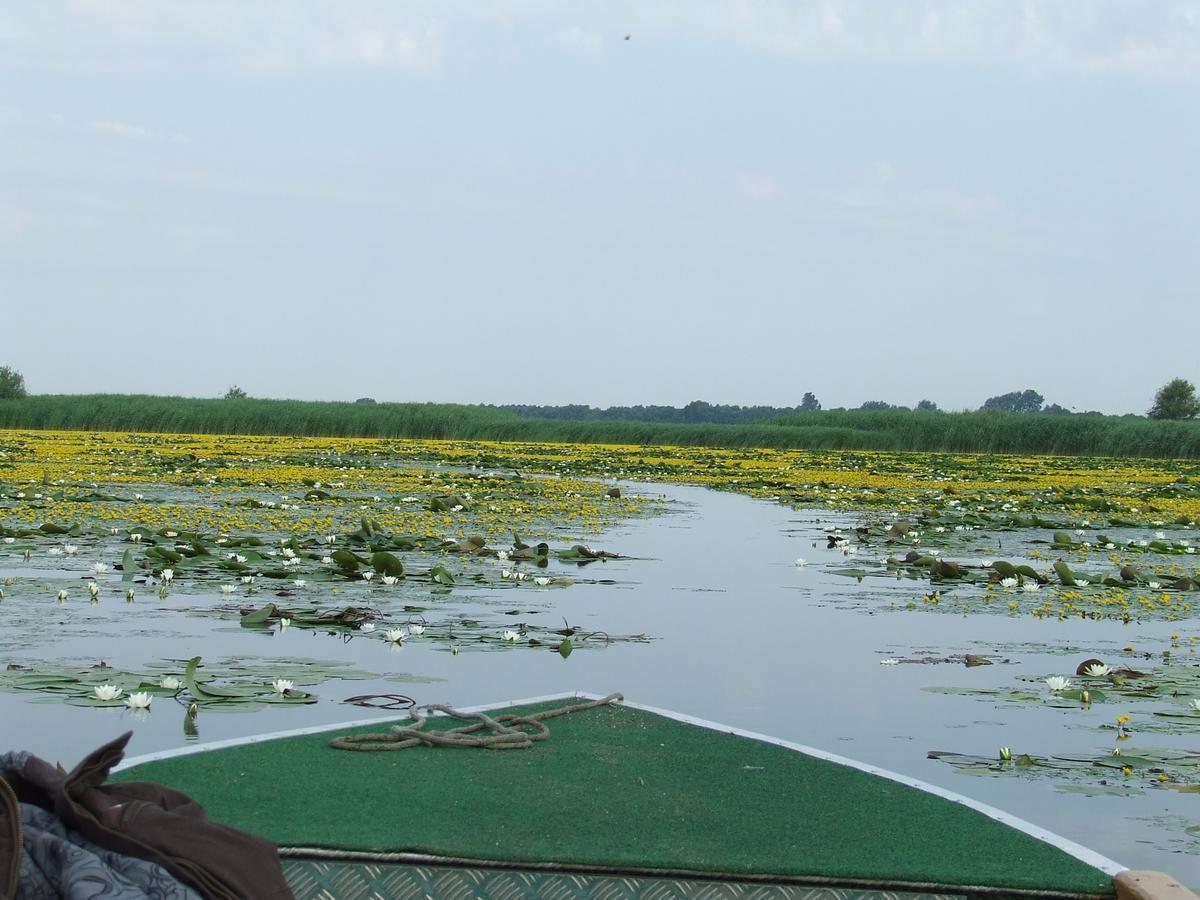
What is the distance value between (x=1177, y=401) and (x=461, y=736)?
207 feet

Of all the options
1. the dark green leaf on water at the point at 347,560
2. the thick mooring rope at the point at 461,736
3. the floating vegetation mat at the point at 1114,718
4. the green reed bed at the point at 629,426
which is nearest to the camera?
the thick mooring rope at the point at 461,736

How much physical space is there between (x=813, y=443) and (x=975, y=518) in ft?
88.7

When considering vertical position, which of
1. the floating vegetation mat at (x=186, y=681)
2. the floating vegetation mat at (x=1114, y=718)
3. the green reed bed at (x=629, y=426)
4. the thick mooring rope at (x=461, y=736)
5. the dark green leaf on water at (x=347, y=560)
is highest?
the green reed bed at (x=629, y=426)

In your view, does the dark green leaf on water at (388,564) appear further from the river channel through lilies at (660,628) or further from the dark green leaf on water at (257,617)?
the dark green leaf on water at (257,617)

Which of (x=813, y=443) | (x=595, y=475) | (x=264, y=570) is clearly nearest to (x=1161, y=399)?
(x=813, y=443)

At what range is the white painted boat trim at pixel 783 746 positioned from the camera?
3.19 m

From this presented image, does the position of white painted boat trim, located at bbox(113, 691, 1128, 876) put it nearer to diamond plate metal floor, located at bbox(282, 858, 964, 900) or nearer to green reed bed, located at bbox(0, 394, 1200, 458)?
diamond plate metal floor, located at bbox(282, 858, 964, 900)

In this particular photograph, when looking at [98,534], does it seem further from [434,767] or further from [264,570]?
[434,767]

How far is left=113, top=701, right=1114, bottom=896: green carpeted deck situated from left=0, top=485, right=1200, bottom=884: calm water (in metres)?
0.50

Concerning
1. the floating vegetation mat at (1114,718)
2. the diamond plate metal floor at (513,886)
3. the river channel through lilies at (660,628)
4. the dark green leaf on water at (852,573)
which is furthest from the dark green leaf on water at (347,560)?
the diamond plate metal floor at (513,886)

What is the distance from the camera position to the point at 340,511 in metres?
13.2

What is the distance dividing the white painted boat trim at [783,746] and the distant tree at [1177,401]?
201 ft

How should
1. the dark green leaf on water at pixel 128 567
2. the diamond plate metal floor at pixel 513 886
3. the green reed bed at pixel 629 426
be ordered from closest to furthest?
the diamond plate metal floor at pixel 513 886, the dark green leaf on water at pixel 128 567, the green reed bed at pixel 629 426

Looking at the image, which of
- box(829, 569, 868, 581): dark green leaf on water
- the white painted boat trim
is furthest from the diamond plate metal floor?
box(829, 569, 868, 581): dark green leaf on water
